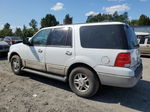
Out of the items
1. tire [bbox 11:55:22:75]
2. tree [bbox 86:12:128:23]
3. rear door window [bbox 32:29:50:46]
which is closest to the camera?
rear door window [bbox 32:29:50:46]

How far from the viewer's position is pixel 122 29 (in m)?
3.36

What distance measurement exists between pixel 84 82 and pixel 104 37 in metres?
1.27

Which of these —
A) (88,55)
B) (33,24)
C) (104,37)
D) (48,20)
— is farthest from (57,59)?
(48,20)

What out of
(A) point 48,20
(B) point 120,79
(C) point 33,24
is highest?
(A) point 48,20

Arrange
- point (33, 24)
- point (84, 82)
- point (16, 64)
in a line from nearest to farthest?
point (84, 82) → point (16, 64) → point (33, 24)

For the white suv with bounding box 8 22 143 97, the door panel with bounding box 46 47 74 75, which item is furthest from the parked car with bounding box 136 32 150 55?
the door panel with bounding box 46 47 74 75

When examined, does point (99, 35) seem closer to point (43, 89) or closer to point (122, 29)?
point (122, 29)

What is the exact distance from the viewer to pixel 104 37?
3.53 m

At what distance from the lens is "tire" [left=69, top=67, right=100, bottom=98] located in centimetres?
369

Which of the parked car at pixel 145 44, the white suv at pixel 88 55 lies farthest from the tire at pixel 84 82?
the parked car at pixel 145 44

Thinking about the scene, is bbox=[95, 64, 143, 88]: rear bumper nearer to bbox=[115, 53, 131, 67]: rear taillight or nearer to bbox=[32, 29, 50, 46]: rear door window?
bbox=[115, 53, 131, 67]: rear taillight

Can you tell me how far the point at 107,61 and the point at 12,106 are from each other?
2.43 meters

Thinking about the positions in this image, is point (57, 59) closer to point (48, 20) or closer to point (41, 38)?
point (41, 38)

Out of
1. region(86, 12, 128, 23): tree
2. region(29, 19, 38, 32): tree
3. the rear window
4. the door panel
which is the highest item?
region(86, 12, 128, 23): tree
